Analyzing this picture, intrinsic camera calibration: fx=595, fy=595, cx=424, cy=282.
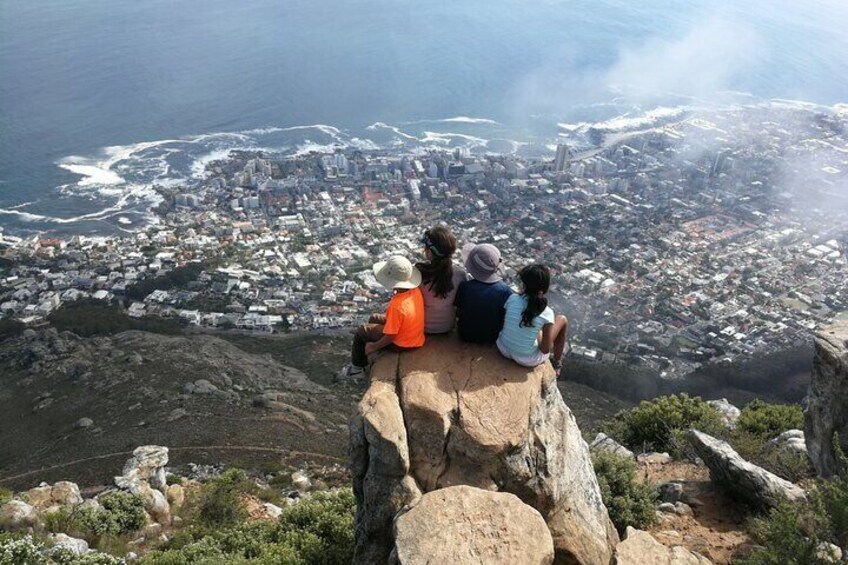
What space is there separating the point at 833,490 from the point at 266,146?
205ft

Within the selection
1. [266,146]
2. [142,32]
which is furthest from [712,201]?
[142,32]

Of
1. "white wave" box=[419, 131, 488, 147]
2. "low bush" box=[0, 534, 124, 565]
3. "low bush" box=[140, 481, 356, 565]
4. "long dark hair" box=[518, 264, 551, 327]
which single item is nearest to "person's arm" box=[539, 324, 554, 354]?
"long dark hair" box=[518, 264, 551, 327]

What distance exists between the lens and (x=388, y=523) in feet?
18.4

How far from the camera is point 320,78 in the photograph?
8025 centimetres

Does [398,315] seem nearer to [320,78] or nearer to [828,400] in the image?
[828,400]

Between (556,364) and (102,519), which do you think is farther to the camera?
(102,519)

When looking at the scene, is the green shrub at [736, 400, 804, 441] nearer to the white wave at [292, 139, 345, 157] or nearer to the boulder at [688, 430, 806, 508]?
the boulder at [688, 430, 806, 508]

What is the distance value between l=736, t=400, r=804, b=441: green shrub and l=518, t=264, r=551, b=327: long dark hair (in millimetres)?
9009

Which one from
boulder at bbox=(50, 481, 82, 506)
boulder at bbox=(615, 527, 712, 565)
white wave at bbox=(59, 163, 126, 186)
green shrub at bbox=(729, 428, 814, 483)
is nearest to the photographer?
boulder at bbox=(615, 527, 712, 565)

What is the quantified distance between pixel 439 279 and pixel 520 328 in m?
1.05

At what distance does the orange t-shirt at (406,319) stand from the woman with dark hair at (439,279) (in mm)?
170

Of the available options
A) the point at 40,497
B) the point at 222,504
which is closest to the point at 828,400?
the point at 222,504

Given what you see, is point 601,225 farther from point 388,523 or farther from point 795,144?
point 388,523

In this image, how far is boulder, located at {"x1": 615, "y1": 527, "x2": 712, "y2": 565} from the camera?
5.46m
